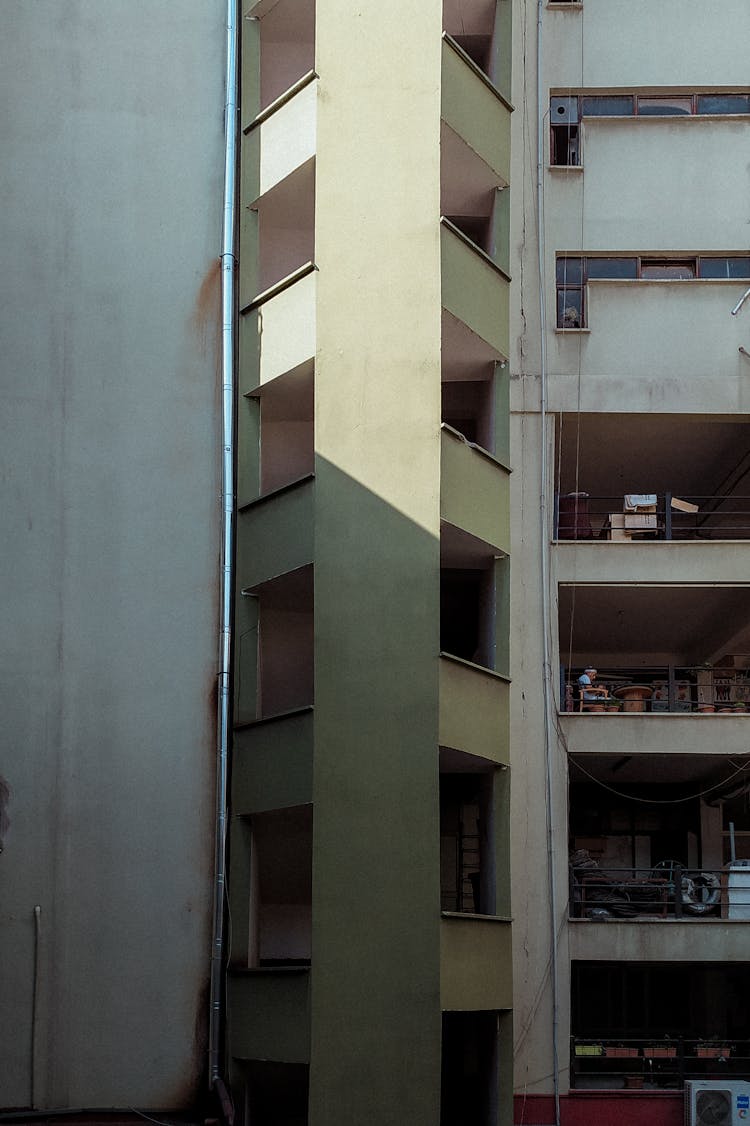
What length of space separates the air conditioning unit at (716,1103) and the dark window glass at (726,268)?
13.1 m

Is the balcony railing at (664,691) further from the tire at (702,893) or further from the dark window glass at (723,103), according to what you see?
the dark window glass at (723,103)

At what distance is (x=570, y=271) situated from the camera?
2611 centimetres

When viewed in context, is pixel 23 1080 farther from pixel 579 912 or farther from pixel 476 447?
pixel 476 447

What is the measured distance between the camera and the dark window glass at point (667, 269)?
26109 mm

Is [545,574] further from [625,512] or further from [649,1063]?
[649,1063]

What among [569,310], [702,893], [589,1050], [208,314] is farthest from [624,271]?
[589,1050]

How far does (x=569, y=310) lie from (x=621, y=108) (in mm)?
3852

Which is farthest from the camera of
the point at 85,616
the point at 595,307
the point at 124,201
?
the point at 595,307

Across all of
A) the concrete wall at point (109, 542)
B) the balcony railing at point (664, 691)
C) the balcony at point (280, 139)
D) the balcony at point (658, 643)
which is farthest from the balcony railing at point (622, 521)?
the balcony at point (280, 139)

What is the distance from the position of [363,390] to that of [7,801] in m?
7.64

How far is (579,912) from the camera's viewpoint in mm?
25016

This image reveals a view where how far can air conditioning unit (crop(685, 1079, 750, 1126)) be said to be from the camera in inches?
906

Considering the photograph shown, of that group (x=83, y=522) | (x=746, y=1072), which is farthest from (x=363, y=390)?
(x=746, y=1072)

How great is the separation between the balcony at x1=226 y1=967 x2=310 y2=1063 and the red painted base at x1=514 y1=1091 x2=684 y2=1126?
4.49 m
